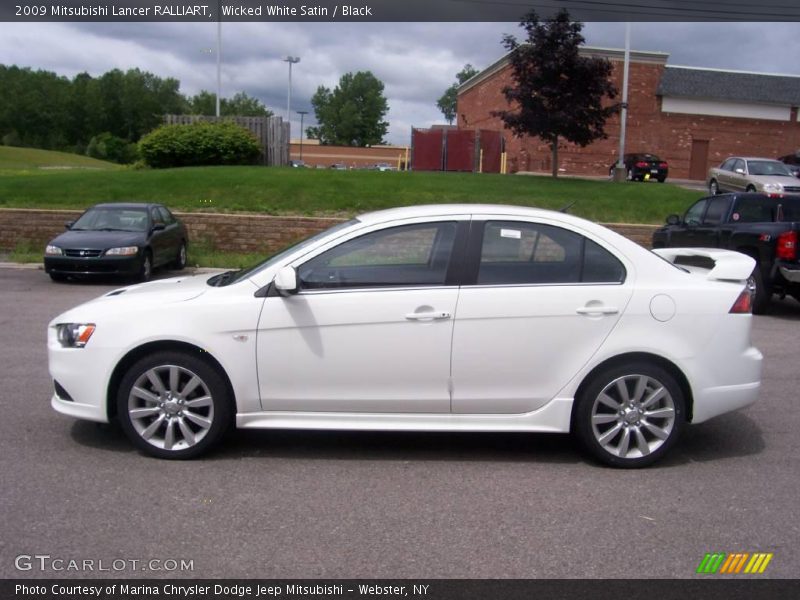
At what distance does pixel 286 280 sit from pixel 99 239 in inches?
421

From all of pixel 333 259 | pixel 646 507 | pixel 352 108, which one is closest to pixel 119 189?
pixel 333 259

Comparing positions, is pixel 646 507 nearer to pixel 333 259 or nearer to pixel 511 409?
pixel 511 409

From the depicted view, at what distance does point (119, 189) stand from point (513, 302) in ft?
60.3

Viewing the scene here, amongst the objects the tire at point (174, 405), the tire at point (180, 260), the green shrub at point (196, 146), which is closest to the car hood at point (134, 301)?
the tire at point (174, 405)

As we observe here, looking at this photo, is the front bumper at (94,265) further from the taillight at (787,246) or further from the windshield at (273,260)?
the taillight at (787,246)

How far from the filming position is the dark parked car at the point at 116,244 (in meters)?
14.2

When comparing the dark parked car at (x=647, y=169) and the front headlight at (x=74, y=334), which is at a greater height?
the dark parked car at (x=647, y=169)

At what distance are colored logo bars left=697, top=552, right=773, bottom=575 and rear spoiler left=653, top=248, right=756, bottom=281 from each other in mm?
2123

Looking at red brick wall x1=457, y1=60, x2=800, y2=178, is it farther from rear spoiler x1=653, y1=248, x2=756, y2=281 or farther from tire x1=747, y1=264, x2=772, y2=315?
rear spoiler x1=653, y1=248, x2=756, y2=281

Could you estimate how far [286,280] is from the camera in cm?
500

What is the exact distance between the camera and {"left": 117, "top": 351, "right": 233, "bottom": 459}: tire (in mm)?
5129

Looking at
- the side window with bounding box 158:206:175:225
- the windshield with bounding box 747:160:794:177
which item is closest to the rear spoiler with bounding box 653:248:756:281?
the side window with bounding box 158:206:175:225

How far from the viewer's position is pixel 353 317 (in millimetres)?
5113

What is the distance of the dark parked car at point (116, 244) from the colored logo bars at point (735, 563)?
12.1 metres
